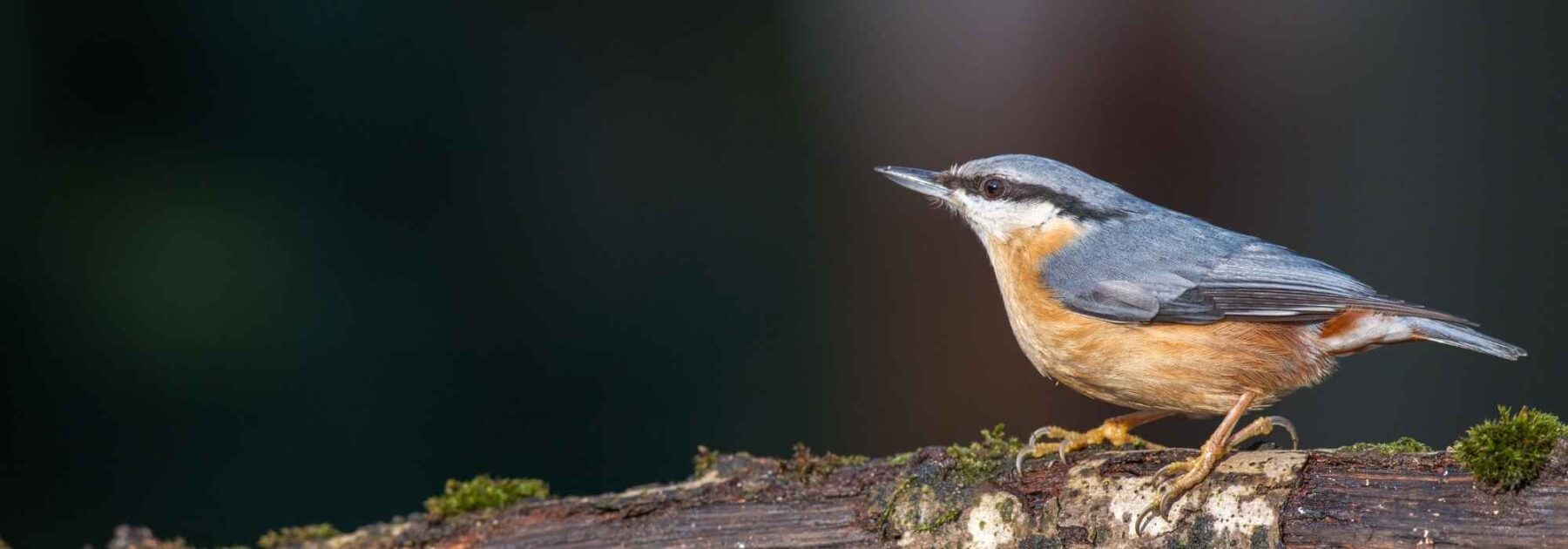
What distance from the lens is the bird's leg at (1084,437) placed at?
8.40 feet

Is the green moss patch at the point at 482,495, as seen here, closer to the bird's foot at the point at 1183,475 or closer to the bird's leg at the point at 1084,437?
the bird's leg at the point at 1084,437

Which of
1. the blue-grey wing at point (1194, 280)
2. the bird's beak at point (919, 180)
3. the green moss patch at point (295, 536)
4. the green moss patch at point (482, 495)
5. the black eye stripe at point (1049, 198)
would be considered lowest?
the green moss patch at point (295, 536)

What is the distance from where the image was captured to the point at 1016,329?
2.87 m

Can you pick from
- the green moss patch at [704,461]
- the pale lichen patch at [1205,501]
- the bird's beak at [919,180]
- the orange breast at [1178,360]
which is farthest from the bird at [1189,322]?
the green moss patch at [704,461]

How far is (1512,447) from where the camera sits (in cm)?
195

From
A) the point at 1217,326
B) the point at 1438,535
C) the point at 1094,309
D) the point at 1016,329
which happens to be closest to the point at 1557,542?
the point at 1438,535

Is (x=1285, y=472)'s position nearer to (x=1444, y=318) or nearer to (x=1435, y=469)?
(x=1435, y=469)

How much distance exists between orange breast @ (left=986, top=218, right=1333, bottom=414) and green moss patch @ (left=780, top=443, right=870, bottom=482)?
54cm

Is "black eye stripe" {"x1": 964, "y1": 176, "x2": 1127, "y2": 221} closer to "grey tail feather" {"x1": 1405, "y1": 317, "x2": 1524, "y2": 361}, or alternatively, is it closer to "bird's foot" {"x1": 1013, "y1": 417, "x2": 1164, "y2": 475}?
"bird's foot" {"x1": 1013, "y1": 417, "x2": 1164, "y2": 475}

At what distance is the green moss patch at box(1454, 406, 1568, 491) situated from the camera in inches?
76.3

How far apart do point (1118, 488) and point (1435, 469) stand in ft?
1.87

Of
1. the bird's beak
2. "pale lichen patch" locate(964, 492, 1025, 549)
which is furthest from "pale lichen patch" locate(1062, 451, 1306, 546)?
the bird's beak

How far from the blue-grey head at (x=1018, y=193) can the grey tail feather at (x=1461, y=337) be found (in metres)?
0.69

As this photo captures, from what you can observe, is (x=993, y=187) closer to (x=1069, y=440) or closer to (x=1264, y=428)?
(x=1069, y=440)
